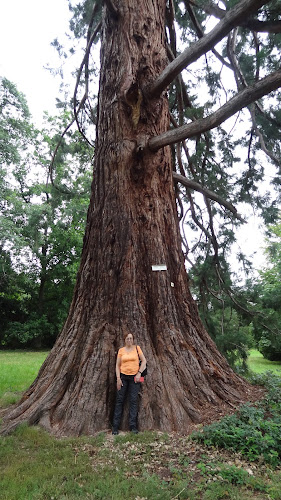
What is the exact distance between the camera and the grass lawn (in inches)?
111

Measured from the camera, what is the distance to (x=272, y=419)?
12.9ft

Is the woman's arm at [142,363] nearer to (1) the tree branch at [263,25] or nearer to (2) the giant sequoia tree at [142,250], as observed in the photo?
(2) the giant sequoia tree at [142,250]

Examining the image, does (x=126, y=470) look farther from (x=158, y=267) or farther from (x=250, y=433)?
(x=158, y=267)

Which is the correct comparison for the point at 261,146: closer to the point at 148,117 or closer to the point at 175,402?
the point at 148,117

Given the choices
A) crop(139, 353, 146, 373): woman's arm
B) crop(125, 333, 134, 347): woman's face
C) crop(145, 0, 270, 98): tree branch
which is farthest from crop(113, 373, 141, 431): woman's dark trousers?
crop(145, 0, 270, 98): tree branch

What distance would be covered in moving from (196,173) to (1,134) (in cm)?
1177

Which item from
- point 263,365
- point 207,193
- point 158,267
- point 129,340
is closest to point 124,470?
point 129,340

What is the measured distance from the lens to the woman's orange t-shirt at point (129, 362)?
4266 mm

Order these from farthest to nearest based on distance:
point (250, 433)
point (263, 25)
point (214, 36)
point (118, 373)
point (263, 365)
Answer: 1. point (263, 365)
2. point (118, 373)
3. point (214, 36)
4. point (263, 25)
5. point (250, 433)

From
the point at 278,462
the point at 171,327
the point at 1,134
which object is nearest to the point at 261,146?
the point at 171,327

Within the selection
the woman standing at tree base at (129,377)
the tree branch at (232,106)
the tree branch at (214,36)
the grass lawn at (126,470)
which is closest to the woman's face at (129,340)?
the woman standing at tree base at (129,377)

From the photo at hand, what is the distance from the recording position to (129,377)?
4262 mm

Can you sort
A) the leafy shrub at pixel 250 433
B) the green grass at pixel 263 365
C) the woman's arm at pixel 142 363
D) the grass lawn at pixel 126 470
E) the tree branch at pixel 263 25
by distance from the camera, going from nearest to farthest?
1. the grass lawn at pixel 126 470
2. the leafy shrub at pixel 250 433
3. the tree branch at pixel 263 25
4. the woman's arm at pixel 142 363
5. the green grass at pixel 263 365

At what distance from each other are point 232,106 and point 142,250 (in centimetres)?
225
